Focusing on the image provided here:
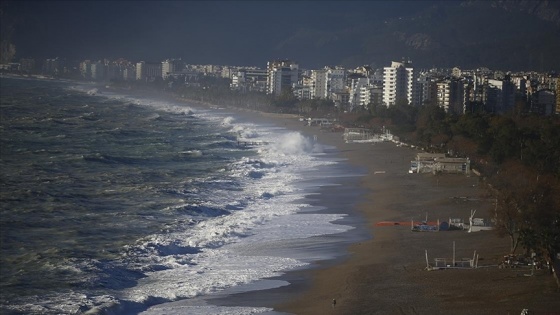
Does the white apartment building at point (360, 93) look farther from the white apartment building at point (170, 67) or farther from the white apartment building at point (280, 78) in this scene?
the white apartment building at point (170, 67)

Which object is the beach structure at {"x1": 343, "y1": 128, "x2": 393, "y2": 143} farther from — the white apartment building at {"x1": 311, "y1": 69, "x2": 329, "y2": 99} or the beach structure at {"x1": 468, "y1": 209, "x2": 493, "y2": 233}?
the white apartment building at {"x1": 311, "y1": 69, "x2": 329, "y2": 99}

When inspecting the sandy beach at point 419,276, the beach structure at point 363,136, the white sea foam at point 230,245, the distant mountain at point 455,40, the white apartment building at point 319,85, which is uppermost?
the distant mountain at point 455,40

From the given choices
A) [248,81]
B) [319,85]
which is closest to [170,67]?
[248,81]

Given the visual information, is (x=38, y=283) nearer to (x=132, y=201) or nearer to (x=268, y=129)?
(x=132, y=201)

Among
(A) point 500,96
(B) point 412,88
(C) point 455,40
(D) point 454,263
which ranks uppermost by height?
(C) point 455,40

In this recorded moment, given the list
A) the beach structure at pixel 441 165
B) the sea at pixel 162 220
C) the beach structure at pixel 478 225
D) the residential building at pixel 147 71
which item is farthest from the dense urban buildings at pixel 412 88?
the beach structure at pixel 478 225

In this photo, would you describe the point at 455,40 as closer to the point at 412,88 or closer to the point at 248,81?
the point at 248,81

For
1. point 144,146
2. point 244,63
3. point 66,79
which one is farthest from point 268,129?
point 244,63
